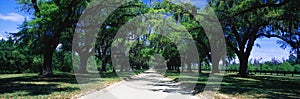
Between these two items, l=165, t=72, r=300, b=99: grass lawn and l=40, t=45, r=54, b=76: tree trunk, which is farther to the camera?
l=40, t=45, r=54, b=76: tree trunk

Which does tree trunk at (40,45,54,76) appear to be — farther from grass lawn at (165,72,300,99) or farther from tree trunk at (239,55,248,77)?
tree trunk at (239,55,248,77)

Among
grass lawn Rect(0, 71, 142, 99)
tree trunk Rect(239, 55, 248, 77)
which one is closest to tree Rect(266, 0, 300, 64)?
tree trunk Rect(239, 55, 248, 77)

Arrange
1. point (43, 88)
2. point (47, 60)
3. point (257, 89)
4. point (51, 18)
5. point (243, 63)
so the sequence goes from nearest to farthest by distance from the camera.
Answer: point (43, 88)
point (257, 89)
point (51, 18)
point (47, 60)
point (243, 63)

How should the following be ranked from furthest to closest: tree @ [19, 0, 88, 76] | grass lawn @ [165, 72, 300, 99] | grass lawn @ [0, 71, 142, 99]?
tree @ [19, 0, 88, 76] < grass lawn @ [165, 72, 300, 99] < grass lawn @ [0, 71, 142, 99]

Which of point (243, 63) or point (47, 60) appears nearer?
point (47, 60)

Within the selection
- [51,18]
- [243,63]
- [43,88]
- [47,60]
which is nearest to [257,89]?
[43,88]

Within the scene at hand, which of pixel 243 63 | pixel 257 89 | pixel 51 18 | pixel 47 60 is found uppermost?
pixel 51 18

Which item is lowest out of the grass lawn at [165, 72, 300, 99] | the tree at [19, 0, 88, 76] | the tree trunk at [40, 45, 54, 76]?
the grass lawn at [165, 72, 300, 99]

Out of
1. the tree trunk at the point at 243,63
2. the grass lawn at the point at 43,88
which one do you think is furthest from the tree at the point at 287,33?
the grass lawn at the point at 43,88

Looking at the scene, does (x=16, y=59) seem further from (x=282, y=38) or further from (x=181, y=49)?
(x=282, y=38)

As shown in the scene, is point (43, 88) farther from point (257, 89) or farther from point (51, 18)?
point (257, 89)

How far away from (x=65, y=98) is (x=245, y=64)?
3245cm

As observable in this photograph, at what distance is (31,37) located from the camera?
3056cm

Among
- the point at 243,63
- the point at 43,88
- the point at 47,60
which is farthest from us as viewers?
the point at 243,63
